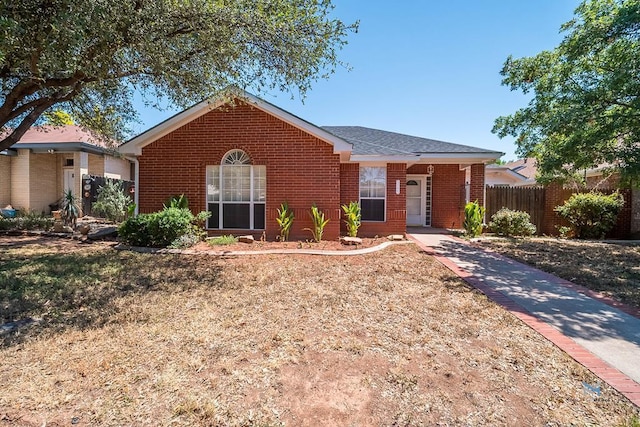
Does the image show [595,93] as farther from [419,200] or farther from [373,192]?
[419,200]

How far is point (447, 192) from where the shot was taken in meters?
15.1

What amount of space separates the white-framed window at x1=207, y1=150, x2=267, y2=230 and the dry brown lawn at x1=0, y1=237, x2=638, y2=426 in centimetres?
494

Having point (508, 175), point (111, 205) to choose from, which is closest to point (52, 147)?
point (111, 205)

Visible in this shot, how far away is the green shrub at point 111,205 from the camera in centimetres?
1495

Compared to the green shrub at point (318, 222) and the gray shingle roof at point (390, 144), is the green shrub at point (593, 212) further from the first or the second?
the green shrub at point (318, 222)

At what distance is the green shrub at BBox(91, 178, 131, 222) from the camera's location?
49.0 ft

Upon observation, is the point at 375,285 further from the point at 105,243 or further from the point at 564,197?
the point at 564,197

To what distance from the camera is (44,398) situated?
2711 millimetres

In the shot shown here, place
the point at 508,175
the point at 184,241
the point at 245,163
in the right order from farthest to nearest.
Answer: the point at 508,175 < the point at 245,163 < the point at 184,241

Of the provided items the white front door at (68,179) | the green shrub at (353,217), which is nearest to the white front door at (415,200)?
the green shrub at (353,217)

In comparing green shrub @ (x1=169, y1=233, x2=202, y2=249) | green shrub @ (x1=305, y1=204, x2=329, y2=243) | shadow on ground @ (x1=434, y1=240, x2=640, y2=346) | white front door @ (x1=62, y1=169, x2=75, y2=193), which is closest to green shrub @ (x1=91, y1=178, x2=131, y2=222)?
white front door @ (x1=62, y1=169, x2=75, y2=193)

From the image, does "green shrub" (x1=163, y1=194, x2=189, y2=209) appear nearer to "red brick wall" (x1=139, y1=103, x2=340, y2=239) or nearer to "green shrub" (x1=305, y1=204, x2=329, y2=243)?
"red brick wall" (x1=139, y1=103, x2=340, y2=239)

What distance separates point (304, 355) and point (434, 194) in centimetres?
1325

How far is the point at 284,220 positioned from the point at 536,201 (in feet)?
36.7
